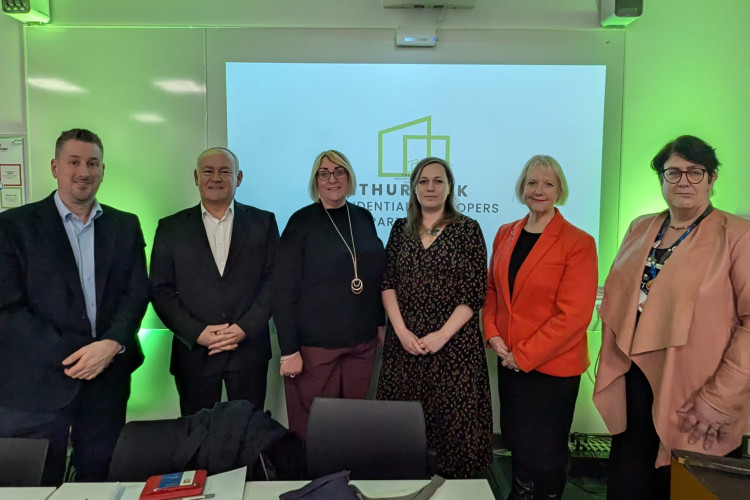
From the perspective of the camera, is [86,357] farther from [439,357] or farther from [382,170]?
[382,170]

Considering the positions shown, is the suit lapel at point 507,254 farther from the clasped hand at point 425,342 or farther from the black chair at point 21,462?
the black chair at point 21,462

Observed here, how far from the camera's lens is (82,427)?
2.12 meters

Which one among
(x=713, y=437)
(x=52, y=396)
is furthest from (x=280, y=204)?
(x=713, y=437)

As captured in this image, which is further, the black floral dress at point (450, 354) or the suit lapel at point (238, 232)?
the suit lapel at point (238, 232)

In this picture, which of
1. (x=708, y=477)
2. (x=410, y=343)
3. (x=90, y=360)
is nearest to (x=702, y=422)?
(x=708, y=477)

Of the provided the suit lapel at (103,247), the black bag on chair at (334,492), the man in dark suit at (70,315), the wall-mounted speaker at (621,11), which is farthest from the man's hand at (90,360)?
the wall-mounted speaker at (621,11)

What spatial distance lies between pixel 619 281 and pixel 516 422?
0.80 metres

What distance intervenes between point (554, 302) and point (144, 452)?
1.71m

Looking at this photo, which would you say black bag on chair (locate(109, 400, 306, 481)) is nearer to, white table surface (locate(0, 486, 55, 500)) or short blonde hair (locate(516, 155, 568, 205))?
white table surface (locate(0, 486, 55, 500))

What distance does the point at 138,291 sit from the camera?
7.29ft

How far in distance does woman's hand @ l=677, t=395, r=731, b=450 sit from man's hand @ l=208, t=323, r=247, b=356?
76.8 inches

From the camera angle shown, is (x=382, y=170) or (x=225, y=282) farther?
(x=382, y=170)

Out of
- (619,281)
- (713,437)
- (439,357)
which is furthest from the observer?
(439,357)

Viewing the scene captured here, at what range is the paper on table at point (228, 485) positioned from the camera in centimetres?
125
